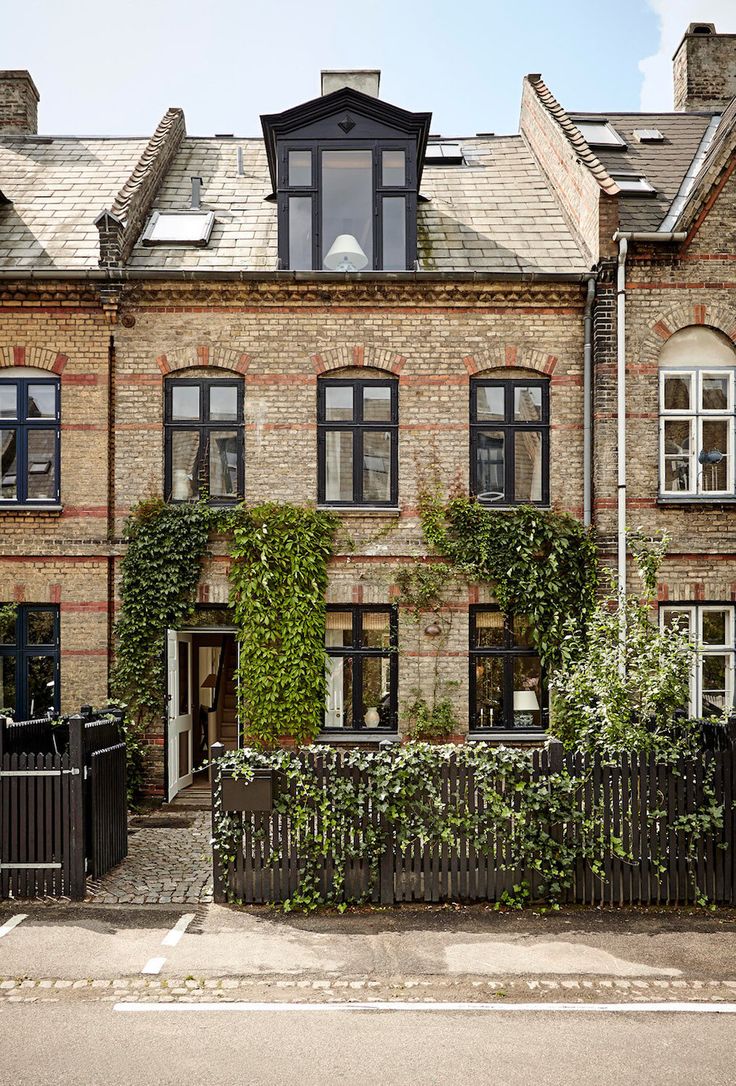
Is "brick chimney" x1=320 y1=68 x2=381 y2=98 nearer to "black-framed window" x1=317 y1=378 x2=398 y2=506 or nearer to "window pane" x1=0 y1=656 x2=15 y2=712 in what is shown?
"black-framed window" x1=317 y1=378 x2=398 y2=506

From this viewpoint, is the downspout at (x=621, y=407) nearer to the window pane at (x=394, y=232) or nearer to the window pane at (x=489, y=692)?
the window pane at (x=489, y=692)

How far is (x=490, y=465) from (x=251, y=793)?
6.74 m

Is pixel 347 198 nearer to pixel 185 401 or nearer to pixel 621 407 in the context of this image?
pixel 185 401

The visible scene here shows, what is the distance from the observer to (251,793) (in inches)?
311

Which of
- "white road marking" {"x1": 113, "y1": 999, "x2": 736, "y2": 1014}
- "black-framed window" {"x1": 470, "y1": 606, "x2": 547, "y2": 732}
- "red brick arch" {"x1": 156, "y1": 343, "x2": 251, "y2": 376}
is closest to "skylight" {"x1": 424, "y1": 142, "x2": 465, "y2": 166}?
"red brick arch" {"x1": 156, "y1": 343, "x2": 251, "y2": 376}

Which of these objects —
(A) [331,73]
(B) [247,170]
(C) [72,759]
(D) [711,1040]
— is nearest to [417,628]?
(C) [72,759]

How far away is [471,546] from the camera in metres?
12.5

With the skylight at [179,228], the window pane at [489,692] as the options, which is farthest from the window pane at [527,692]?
the skylight at [179,228]

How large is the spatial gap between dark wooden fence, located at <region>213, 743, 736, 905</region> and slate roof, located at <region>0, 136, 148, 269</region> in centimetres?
908

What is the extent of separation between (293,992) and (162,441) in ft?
27.3

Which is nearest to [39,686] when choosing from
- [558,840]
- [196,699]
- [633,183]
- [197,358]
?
[196,699]

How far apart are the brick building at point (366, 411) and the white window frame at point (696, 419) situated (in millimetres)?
39

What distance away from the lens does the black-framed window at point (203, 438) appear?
Result: 1282 cm

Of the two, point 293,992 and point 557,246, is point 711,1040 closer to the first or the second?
point 293,992
